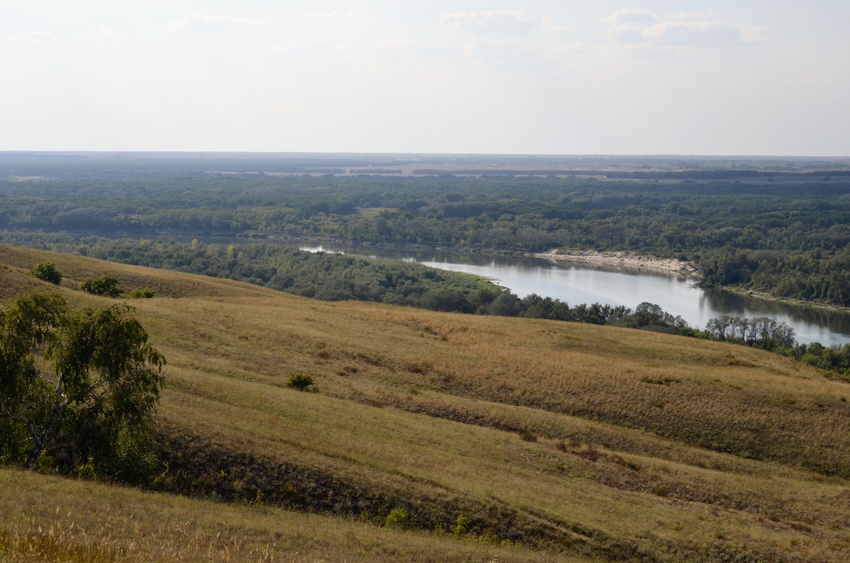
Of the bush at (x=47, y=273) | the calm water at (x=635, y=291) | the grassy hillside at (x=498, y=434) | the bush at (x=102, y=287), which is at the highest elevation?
the bush at (x=47, y=273)

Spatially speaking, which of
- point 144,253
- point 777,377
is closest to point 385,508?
point 777,377

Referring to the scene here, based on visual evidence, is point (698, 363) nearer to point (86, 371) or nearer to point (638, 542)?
point (638, 542)

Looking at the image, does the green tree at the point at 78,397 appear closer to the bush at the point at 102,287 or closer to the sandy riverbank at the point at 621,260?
the bush at the point at 102,287

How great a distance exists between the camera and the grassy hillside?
769 inches

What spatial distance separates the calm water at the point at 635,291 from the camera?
349ft

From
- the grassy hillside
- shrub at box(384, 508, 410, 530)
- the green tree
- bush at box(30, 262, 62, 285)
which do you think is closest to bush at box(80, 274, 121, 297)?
the grassy hillside

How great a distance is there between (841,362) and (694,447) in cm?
4704

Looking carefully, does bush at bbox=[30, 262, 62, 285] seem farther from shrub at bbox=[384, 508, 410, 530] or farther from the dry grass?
shrub at bbox=[384, 508, 410, 530]

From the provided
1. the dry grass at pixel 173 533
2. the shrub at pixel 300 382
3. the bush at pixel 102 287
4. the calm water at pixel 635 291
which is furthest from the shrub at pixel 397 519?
the calm water at pixel 635 291

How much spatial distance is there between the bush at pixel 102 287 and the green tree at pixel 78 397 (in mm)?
33504

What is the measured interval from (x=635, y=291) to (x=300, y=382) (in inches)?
3978

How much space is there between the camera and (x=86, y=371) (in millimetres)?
17859

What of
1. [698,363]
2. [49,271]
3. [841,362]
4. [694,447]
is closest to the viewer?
[694,447]

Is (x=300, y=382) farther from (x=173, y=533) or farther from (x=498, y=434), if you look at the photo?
(x=173, y=533)
